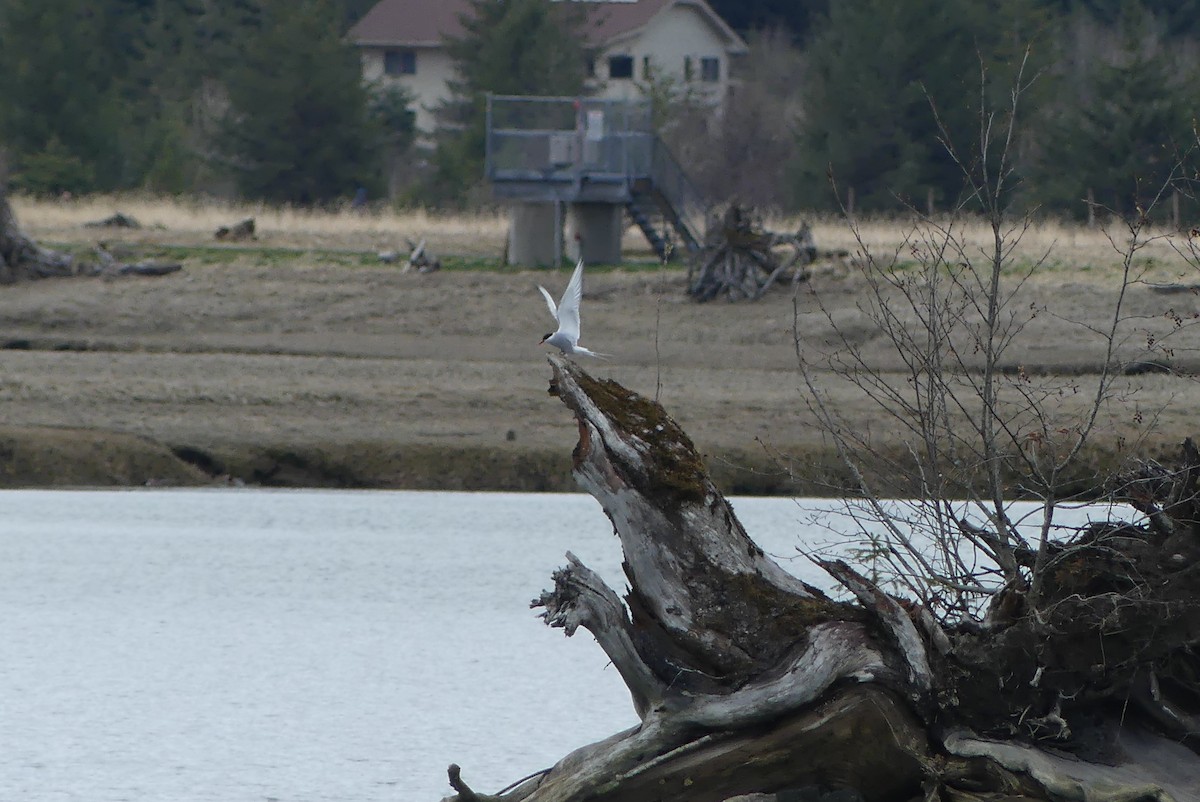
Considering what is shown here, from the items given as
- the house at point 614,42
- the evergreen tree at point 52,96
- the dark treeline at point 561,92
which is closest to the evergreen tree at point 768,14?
the house at point 614,42

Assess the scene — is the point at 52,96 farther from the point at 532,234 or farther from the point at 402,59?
the point at 402,59

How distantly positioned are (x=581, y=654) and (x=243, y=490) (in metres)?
5.87

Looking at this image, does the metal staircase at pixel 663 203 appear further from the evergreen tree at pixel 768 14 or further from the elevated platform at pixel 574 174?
the evergreen tree at pixel 768 14

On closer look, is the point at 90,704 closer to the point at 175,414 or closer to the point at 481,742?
the point at 481,742

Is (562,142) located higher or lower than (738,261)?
higher

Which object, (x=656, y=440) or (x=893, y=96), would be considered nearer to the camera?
(x=656, y=440)

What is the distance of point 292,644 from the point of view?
12.5 metres

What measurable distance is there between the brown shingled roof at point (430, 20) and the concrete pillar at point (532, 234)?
39496 millimetres

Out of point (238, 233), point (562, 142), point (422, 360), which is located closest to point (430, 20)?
point (238, 233)

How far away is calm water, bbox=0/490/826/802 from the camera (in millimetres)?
9773

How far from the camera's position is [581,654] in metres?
12.2

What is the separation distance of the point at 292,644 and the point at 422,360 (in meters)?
9.98

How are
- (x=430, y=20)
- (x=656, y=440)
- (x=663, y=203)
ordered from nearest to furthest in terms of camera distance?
(x=656, y=440) < (x=663, y=203) < (x=430, y=20)

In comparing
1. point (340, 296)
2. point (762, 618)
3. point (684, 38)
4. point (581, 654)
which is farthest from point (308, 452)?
point (684, 38)
